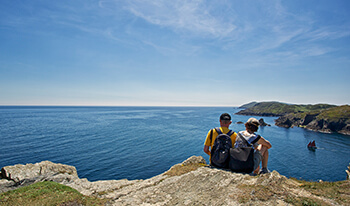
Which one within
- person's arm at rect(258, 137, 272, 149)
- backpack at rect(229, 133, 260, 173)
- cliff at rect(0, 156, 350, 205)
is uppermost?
A: person's arm at rect(258, 137, 272, 149)

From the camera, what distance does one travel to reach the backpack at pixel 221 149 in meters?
8.48

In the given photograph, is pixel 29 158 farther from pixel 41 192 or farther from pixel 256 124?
pixel 256 124

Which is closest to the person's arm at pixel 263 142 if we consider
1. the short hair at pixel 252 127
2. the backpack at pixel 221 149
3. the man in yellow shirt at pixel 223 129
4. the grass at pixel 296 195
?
the short hair at pixel 252 127

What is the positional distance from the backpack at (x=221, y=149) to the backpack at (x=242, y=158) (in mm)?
263

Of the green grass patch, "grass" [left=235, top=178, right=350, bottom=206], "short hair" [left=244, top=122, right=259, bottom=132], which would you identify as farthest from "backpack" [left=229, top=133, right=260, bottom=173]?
the green grass patch

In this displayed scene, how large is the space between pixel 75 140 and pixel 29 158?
16563 millimetres

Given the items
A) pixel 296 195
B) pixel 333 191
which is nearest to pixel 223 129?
pixel 296 195

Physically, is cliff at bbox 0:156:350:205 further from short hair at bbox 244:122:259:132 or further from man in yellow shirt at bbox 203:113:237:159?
short hair at bbox 244:122:259:132

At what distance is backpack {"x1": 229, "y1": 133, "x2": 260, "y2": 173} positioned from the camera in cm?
819

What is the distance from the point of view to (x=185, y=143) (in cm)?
5378

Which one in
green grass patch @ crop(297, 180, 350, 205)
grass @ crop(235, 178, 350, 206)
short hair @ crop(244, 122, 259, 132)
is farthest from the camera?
short hair @ crop(244, 122, 259, 132)

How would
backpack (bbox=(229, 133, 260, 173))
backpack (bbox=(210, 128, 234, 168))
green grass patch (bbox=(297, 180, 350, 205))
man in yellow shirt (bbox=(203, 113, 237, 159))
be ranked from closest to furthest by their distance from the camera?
green grass patch (bbox=(297, 180, 350, 205)) < backpack (bbox=(229, 133, 260, 173)) < backpack (bbox=(210, 128, 234, 168)) < man in yellow shirt (bbox=(203, 113, 237, 159))

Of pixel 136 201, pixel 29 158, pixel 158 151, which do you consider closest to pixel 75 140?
pixel 29 158

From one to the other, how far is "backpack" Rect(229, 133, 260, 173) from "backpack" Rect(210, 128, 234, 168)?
263 millimetres
